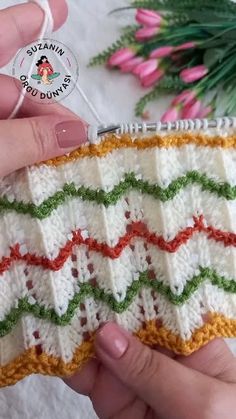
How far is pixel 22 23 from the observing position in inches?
35.6

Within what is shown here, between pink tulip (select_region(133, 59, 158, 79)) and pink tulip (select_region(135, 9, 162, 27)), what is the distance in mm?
83

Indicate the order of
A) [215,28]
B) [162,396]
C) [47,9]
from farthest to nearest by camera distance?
[215,28] → [47,9] → [162,396]

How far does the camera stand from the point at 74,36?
137cm

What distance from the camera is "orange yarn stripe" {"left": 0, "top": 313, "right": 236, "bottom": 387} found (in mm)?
839

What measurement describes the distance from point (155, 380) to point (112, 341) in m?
0.08

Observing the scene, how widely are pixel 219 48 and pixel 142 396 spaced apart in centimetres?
79

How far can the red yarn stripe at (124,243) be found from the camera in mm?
837

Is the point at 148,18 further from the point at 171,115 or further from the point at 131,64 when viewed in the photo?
Answer: the point at 171,115

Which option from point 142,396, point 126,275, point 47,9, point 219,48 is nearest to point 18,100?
point 47,9

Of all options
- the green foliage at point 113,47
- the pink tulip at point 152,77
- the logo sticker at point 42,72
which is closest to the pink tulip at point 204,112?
the pink tulip at point 152,77

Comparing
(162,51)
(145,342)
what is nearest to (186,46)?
(162,51)

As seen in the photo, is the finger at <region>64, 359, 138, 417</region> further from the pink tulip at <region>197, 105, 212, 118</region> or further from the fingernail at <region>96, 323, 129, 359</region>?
the pink tulip at <region>197, 105, 212, 118</region>

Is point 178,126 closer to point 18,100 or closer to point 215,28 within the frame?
point 18,100

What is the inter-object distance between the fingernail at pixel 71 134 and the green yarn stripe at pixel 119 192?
0.06m
